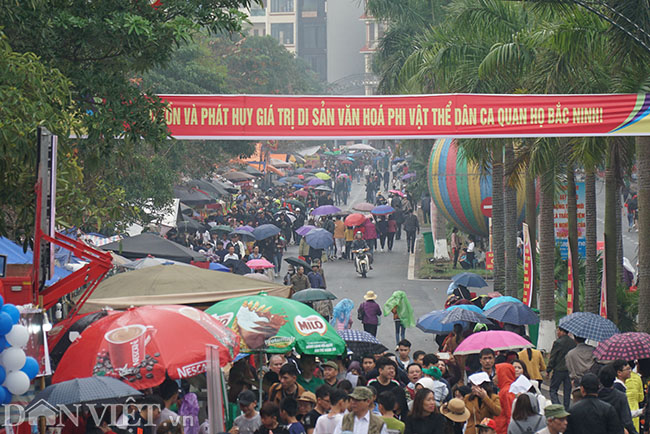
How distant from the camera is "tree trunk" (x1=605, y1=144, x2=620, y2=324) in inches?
740

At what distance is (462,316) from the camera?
53.4ft

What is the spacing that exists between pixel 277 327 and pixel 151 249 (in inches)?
458

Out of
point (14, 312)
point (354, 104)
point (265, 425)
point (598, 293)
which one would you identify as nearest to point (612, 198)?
point (598, 293)

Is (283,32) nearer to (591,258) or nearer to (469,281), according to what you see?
(469,281)

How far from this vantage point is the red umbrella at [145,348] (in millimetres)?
10312

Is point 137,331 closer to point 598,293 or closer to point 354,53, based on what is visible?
point 598,293

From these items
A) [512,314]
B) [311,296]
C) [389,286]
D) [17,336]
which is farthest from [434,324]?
[389,286]

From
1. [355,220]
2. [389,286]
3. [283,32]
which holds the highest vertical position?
[283,32]

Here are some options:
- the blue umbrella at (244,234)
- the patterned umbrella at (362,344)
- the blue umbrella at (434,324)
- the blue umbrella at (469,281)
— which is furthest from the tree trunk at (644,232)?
the blue umbrella at (244,234)

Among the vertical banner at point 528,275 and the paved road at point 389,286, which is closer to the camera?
the vertical banner at point 528,275

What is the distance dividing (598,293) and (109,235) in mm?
13132

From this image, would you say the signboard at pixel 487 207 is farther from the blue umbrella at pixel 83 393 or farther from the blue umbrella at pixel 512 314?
the blue umbrella at pixel 83 393

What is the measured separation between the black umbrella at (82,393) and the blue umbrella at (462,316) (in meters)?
8.00

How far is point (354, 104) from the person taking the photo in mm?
15734
